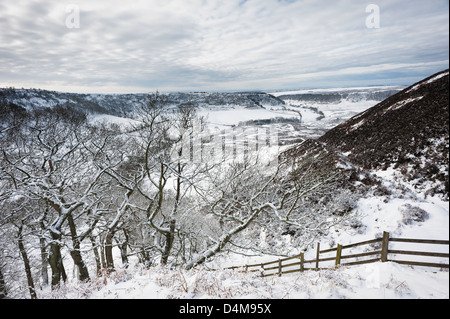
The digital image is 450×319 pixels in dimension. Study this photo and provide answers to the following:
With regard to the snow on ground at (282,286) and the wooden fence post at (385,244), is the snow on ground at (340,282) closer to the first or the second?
the snow on ground at (282,286)

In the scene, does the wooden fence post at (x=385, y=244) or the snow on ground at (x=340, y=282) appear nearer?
the snow on ground at (x=340, y=282)

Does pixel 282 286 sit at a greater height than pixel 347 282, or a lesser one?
lesser

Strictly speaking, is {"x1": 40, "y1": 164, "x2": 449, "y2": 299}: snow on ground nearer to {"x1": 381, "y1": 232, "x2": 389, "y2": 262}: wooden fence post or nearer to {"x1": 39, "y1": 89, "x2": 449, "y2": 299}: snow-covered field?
{"x1": 39, "y1": 89, "x2": 449, "y2": 299}: snow-covered field

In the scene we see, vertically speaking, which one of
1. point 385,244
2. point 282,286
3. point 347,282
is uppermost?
point 385,244

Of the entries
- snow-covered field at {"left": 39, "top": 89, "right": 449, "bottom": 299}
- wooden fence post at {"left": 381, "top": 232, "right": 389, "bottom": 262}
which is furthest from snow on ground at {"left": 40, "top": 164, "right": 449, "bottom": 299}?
wooden fence post at {"left": 381, "top": 232, "right": 389, "bottom": 262}

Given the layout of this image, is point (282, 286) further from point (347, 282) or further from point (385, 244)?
point (385, 244)

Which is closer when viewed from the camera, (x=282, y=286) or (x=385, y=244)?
(x=385, y=244)

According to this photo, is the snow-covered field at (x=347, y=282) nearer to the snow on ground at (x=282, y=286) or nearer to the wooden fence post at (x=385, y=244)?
the snow on ground at (x=282, y=286)

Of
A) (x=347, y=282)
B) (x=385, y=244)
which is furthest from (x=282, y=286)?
(x=385, y=244)

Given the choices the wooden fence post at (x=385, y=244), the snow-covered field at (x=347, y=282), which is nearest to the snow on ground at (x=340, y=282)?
the snow-covered field at (x=347, y=282)

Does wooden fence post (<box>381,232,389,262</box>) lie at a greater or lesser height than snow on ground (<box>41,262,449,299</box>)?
greater

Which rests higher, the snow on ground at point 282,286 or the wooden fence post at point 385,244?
the wooden fence post at point 385,244

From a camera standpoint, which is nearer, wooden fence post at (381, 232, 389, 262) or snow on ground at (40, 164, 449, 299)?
snow on ground at (40, 164, 449, 299)
